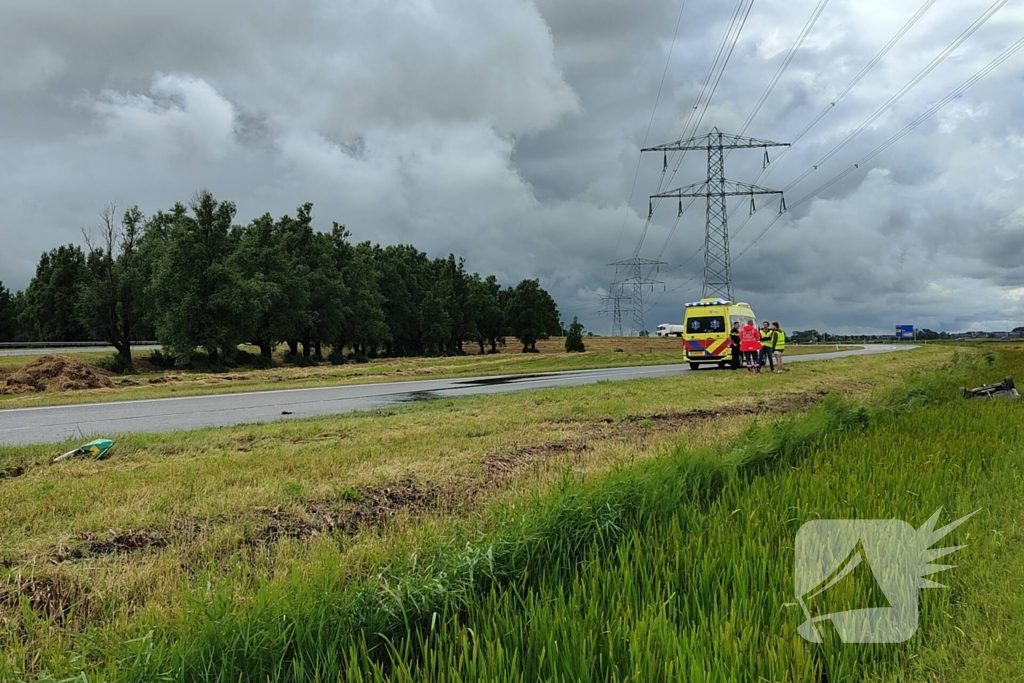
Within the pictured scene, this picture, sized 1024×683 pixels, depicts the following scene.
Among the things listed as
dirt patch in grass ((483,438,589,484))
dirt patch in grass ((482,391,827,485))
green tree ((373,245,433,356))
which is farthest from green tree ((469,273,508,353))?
dirt patch in grass ((483,438,589,484))

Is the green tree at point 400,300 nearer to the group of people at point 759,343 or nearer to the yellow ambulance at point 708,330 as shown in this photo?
the yellow ambulance at point 708,330

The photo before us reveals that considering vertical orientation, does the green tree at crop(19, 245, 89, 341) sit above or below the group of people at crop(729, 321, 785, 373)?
above

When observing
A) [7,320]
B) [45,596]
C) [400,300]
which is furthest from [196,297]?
[7,320]

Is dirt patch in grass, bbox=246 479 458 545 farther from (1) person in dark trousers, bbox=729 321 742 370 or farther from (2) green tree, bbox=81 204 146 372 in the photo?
(2) green tree, bbox=81 204 146 372

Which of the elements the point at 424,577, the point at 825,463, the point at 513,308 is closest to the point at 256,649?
the point at 424,577

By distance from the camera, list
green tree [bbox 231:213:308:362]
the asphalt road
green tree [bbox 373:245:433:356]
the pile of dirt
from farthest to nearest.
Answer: green tree [bbox 373:245:433:356], green tree [bbox 231:213:308:362], the pile of dirt, the asphalt road

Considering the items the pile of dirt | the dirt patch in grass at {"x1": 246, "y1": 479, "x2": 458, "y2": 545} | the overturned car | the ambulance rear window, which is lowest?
the dirt patch in grass at {"x1": 246, "y1": 479, "x2": 458, "y2": 545}

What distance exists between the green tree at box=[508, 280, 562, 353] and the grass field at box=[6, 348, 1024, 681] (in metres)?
80.8

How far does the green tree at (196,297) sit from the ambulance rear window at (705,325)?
32525mm

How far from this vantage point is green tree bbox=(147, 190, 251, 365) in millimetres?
44219

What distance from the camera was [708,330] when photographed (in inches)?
1147

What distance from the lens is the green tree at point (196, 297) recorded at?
4422 centimetres

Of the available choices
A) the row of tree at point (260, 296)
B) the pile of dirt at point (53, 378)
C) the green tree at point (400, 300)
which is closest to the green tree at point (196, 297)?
the row of tree at point (260, 296)

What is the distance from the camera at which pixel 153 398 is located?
18.6 m
